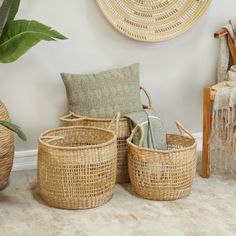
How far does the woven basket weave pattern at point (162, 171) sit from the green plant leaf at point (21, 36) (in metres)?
0.75

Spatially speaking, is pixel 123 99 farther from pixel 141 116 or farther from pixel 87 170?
pixel 87 170

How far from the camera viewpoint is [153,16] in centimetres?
342

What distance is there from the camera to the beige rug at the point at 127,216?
8.39ft

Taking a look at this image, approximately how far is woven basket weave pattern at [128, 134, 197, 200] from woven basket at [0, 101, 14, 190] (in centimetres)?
68

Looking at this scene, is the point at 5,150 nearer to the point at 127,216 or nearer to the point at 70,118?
the point at 70,118

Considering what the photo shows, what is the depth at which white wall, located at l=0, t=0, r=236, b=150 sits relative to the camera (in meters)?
3.27

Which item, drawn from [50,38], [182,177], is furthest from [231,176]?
[50,38]

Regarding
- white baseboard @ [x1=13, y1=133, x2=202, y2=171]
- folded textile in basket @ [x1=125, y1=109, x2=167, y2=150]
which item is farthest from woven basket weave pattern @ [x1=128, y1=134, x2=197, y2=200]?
white baseboard @ [x1=13, y1=133, x2=202, y2=171]

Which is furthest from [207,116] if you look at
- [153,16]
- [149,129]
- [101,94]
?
[153,16]

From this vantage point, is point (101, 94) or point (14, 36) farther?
point (101, 94)

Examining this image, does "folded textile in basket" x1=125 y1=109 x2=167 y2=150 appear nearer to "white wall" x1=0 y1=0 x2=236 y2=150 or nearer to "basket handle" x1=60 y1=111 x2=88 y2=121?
"basket handle" x1=60 y1=111 x2=88 y2=121

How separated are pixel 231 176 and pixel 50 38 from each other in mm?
1415

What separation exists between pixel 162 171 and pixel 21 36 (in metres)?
1.03

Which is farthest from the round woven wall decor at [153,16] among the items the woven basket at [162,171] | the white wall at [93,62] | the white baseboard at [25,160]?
the white baseboard at [25,160]
